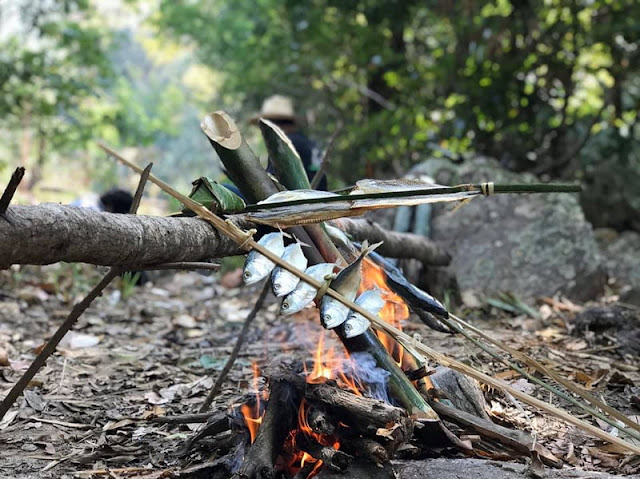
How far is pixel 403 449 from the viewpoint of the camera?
193cm

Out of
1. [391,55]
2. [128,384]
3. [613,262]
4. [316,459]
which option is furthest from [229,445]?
[391,55]

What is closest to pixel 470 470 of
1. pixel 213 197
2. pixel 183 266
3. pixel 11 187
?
pixel 183 266

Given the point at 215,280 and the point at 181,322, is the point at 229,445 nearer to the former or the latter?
the point at 181,322

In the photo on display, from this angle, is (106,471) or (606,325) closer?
(106,471)

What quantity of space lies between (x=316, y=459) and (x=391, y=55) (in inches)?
248

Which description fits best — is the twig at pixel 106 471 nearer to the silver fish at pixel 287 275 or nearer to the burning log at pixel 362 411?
the burning log at pixel 362 411

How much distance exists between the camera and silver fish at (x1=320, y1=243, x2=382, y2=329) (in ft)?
6.07

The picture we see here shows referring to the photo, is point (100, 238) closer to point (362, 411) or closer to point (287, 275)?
point (287, 275)

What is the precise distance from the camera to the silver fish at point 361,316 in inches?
74.0

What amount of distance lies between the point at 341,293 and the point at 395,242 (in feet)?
6.76

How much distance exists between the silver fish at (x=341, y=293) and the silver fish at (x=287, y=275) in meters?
0.11

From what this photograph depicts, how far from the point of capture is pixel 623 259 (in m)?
6.33

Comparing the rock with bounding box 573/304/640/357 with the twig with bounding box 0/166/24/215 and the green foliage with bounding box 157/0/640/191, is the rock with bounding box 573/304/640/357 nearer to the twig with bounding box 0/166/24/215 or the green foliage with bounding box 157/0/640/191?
the green foliage with bounding box 157/0/640/191

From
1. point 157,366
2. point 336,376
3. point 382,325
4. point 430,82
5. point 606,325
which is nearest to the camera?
point 382,325
